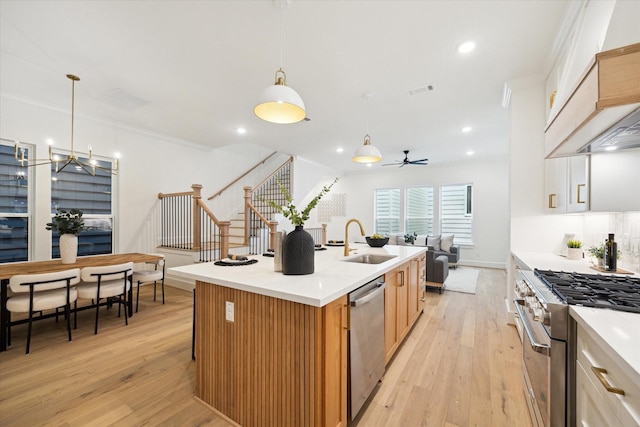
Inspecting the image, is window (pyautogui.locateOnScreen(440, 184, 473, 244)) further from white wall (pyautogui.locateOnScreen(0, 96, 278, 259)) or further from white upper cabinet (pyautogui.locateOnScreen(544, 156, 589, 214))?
white wall (pyautogui.locateOnScreen(0, 96, 278, 259))

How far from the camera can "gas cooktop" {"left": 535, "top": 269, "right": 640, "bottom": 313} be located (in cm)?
124

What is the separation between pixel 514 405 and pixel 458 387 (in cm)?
35

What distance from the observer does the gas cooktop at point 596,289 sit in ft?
4.07

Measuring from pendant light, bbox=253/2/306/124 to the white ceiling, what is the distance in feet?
1.67

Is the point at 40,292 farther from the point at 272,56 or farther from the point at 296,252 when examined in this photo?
the point at 272,56

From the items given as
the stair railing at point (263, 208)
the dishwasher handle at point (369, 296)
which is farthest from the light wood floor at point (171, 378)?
the stair railing at point (263, 208)

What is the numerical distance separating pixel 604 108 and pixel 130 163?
20.3ft

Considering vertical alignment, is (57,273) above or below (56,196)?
below

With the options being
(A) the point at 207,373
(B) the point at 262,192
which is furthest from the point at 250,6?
(B) the point at 262,192

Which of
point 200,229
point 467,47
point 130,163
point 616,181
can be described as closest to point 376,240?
point 616,181

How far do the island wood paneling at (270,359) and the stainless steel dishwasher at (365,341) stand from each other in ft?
0.30

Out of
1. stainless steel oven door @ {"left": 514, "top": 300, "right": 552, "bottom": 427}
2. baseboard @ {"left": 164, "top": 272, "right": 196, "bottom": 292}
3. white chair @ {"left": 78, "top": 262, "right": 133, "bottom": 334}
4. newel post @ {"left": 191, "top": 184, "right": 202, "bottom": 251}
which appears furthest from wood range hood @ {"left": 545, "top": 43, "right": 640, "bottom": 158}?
baseboard @ {"left": 164, "top": 272, "right": 196, "bottom": 292}

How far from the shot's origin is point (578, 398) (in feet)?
3.88

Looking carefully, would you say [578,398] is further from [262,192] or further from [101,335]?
[262,192]
